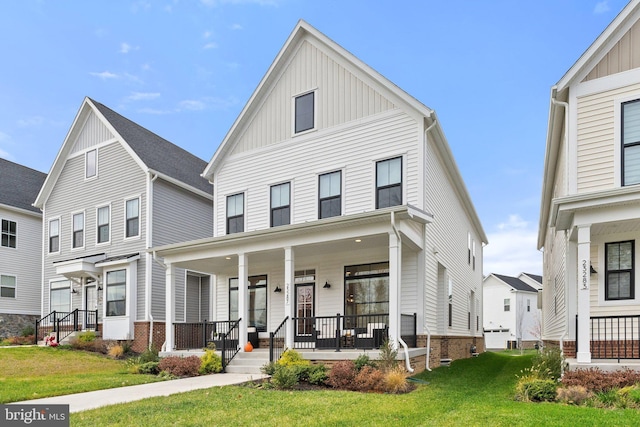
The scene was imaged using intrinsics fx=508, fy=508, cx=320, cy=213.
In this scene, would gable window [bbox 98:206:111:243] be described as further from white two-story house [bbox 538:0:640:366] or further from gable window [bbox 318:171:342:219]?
white two-story house [bbox 538:0:640:366]

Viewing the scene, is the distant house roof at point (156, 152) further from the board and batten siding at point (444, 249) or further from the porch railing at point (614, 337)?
the porch railing at point (614, 337)

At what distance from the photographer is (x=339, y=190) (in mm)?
15344

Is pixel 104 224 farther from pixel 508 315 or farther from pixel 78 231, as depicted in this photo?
pixel 508 315

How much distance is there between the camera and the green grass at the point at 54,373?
1026 cm

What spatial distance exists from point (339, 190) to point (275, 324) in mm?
4792

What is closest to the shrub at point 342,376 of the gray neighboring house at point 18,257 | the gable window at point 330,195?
the gable window at point 330,195

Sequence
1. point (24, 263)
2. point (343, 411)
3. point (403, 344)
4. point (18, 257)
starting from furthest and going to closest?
1. point (24, 263)
2. point (18, 257)
3. point (403, 344)
4. point (343, 411)

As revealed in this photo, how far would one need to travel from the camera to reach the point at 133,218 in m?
20.7

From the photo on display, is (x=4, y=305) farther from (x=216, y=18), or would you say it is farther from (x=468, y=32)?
(x=468, y=32)

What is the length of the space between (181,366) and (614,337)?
32.9 ft

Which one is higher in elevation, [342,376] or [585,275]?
[585,275]

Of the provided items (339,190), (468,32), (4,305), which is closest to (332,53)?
(339,190)

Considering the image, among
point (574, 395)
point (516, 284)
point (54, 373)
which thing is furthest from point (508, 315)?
point (54, 373)

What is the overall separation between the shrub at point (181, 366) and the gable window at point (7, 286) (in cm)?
1561
